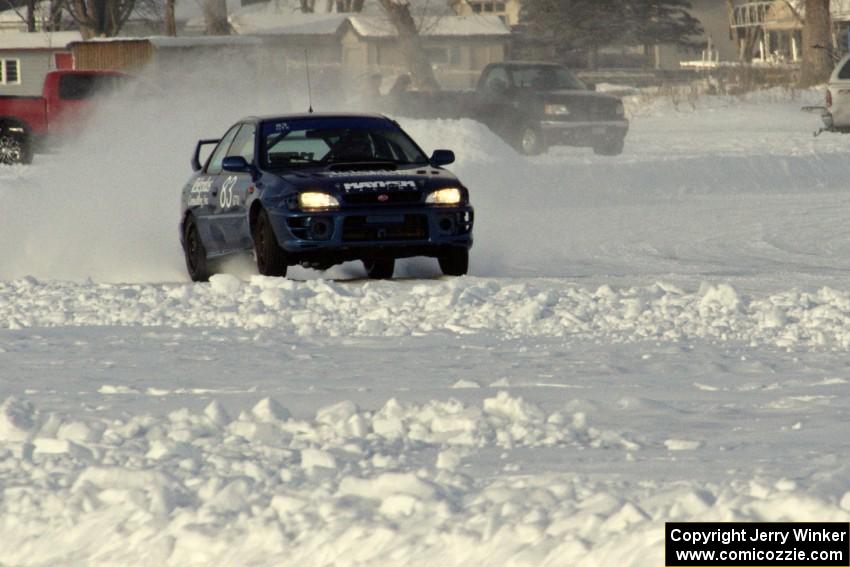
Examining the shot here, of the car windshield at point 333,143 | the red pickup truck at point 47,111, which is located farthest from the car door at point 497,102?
the car windshield at point 333,143

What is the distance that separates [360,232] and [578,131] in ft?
63.4

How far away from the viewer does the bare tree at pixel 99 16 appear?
7106cm

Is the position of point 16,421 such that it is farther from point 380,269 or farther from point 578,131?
point 578,131

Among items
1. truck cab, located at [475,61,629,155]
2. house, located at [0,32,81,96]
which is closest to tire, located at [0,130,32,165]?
truck cab, located at [475,61,629,155]

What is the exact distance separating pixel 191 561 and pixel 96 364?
4379 mm

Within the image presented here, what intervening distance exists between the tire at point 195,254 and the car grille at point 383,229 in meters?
1.85

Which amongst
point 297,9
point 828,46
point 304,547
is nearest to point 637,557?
point 304,547

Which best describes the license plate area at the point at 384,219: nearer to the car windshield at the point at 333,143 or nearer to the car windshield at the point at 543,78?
the car windshield at the point at 333,143

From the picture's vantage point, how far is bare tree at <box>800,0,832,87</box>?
5231 cm

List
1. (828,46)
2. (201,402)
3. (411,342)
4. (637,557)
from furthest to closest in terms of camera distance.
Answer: (828,46)
(411,342)
(201,402)
(637,557)

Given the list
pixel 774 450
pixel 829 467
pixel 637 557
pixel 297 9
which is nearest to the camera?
pixel 637 557

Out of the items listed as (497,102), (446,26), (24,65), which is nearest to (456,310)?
(497,102)

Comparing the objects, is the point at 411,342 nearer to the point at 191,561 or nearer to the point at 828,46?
the point at 191,561

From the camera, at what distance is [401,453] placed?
7.16 m
